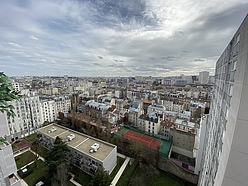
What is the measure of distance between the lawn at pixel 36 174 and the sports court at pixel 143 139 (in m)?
10.3

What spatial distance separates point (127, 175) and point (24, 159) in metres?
12.5

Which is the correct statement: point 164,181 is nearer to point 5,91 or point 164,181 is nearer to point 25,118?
point 5,91

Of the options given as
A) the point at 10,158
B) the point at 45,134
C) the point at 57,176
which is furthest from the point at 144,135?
the point at 10,158

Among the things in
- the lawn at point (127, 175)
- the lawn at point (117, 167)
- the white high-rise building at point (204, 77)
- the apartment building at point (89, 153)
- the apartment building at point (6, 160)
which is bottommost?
the lawn at point (127, 175)

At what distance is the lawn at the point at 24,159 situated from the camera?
560 inches

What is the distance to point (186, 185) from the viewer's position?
12.7 m

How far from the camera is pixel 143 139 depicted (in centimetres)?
1850

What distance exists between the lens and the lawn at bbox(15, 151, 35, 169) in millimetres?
14214

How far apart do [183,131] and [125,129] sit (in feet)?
30.3

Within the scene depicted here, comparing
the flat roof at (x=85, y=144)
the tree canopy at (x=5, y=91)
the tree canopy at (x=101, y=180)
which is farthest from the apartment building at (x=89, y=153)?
the tree canopy at (x=5, y=91)

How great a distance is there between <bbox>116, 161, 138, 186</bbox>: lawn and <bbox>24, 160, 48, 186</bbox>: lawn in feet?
24.9

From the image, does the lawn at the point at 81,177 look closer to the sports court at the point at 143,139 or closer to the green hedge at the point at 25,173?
the green hedge at the point at 25,173

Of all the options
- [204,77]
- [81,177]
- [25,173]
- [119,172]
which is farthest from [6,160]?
[204,77]

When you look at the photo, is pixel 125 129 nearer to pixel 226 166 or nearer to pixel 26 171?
pixel 26 171
